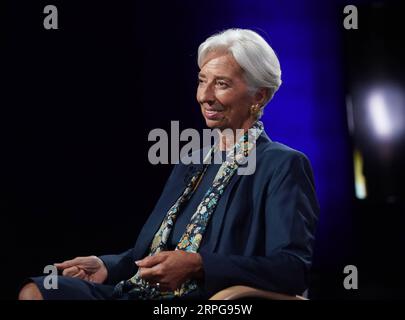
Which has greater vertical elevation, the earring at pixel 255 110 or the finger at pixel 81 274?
the earring at pixel 255 110

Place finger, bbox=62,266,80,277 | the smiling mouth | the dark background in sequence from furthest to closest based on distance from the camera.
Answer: the dark background < the smiling mouth < finger, bbox=62,266,80,277

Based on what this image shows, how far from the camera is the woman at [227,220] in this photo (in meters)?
1.98

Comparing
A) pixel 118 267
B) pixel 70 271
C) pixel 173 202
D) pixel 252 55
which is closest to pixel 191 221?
pixel 173 202

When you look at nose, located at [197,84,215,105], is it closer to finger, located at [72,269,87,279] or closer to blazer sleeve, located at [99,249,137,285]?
blazer sleeve, located at [99,249,137,285]

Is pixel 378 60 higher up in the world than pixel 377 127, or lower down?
higher up

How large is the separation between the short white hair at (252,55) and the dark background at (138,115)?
4.86 ft

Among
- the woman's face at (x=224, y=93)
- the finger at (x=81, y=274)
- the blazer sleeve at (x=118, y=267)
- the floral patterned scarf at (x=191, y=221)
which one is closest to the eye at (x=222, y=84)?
the woman's face at (x=224, y=93)

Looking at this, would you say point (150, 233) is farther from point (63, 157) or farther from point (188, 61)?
point (188, 61)

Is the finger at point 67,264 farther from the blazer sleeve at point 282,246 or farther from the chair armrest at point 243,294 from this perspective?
the chair armrest at point 243,294

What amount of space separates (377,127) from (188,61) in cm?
157

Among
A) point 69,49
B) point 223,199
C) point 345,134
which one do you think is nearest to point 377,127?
point 345,134

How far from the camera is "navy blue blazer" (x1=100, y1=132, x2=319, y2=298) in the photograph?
198 centimetres

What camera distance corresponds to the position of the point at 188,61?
14.1 ft

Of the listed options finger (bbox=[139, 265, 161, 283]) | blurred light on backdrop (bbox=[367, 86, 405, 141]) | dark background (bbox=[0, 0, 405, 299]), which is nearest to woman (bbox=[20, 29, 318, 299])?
finger (bbox=[139, 265, 161, 283])
